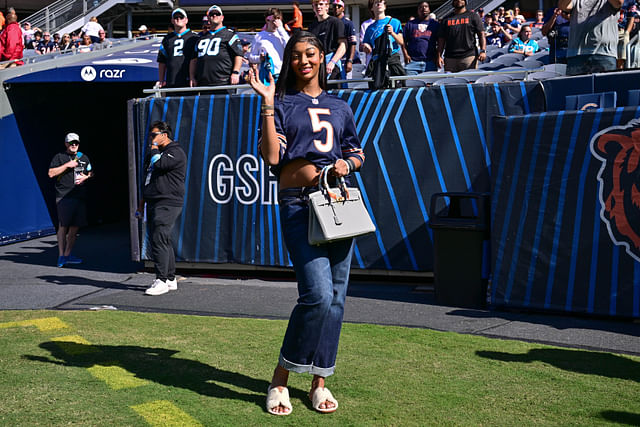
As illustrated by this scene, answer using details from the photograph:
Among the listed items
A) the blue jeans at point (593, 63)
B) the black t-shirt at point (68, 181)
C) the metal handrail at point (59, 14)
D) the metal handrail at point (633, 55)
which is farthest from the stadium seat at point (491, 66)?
the metal handrail at point (59, 14)

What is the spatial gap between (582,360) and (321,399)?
2298 millimetres

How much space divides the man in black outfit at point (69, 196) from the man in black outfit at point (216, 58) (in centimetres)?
240

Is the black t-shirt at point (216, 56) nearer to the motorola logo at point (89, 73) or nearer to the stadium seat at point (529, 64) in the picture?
the motorola logo at point (89, 73)

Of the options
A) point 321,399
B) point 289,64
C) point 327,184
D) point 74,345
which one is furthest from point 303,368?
point 74,345

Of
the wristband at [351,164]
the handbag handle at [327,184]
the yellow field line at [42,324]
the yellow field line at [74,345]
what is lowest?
the yellow field line at [42,324]

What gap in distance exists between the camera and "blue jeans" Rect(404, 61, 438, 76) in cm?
1173

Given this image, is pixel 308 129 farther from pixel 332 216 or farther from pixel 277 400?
pixel 277 400

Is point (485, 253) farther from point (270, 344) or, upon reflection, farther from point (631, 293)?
point (270, 344)

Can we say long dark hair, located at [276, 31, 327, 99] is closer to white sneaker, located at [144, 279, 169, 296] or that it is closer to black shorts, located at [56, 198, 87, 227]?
white sneaker, located at [144, 279, 169, 296]

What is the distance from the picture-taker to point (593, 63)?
8500mm

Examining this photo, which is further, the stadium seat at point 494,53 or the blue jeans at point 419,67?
the stadium seat at point 494,53

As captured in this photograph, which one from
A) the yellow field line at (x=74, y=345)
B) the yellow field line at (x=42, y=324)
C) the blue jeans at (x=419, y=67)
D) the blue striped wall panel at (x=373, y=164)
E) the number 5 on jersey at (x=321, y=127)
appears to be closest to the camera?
the number 5 on jersey at (x=321, y=127)

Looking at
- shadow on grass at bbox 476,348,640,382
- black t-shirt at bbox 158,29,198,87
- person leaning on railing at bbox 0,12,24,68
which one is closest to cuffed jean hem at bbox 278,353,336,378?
shadow on grass at bbox 476,348,640,382

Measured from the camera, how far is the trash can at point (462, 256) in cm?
750
